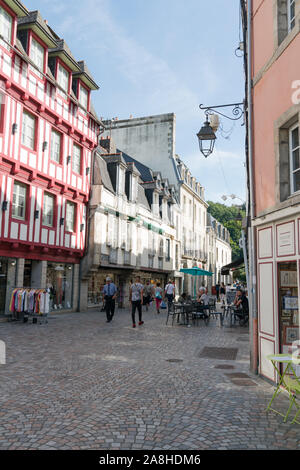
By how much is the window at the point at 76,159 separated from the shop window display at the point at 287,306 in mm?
15308

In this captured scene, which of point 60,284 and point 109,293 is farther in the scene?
point 60,284

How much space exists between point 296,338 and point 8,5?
51.0ft

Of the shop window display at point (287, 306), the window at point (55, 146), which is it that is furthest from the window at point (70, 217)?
the shop window display at point (287, 306)

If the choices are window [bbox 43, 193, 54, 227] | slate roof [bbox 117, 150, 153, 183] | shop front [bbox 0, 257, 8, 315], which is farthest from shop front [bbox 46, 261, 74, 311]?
slate roof [bbox 117, 150, 153, 183]

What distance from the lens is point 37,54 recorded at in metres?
17.0

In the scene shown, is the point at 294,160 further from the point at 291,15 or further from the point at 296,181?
the point at 291,15

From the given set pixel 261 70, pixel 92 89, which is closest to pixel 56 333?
pixel 261 70

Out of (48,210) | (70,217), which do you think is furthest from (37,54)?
(70,217)

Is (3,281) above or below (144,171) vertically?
below

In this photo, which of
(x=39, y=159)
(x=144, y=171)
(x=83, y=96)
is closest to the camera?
(x=39, y=159)

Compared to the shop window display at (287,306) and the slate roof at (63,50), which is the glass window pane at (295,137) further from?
the slate roof at (63,50)

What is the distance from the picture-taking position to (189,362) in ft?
27.1

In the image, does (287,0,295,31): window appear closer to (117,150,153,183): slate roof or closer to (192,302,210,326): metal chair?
(192,302,210,326): metal chair

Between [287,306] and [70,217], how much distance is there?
1499cm
